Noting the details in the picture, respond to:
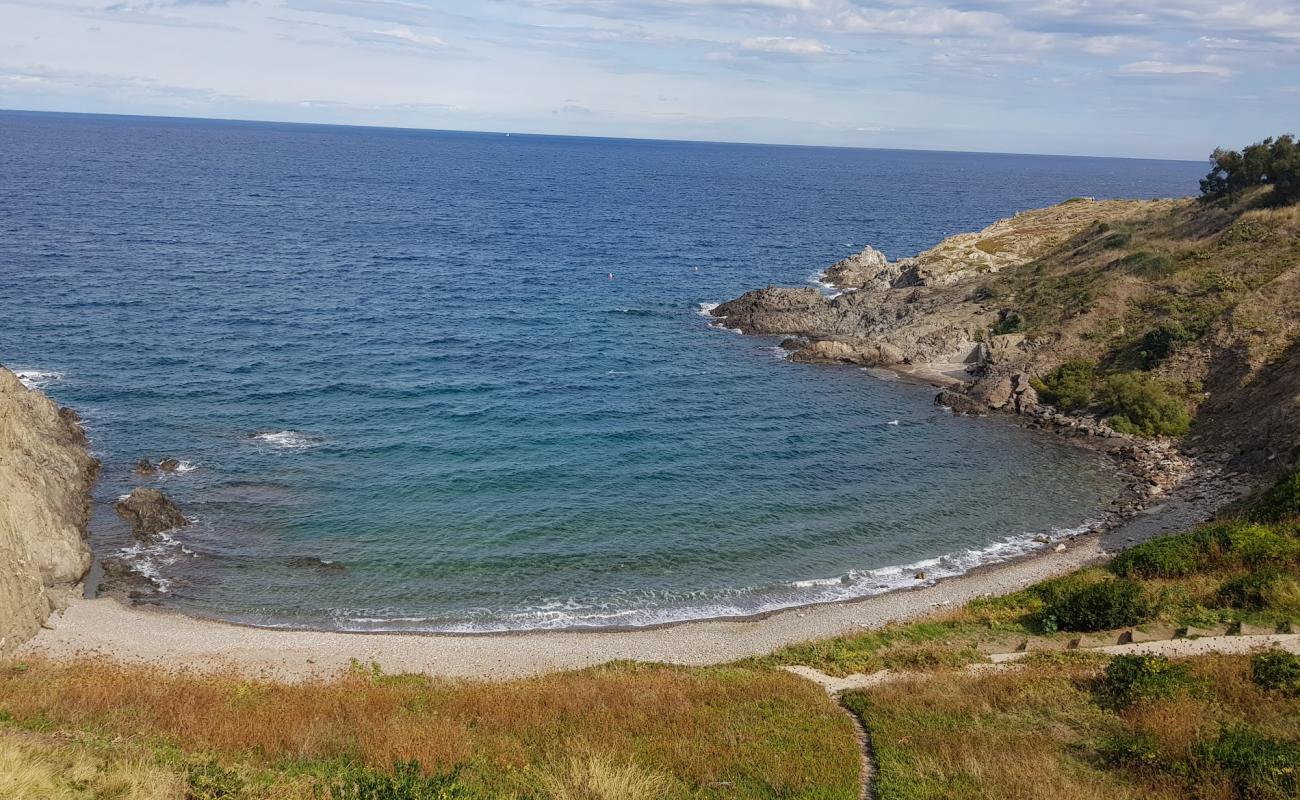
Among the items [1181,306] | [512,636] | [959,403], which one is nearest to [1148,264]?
[1181,306]

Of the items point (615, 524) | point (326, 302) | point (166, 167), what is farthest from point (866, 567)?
point (166, 167)

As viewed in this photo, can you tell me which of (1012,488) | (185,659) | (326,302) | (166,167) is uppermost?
(166,167)

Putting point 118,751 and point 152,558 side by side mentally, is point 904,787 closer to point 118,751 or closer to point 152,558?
point 118,751

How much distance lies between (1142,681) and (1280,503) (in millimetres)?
18404

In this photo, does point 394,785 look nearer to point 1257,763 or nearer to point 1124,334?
point 1257,763

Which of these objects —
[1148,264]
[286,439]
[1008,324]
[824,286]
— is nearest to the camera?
[286,439]

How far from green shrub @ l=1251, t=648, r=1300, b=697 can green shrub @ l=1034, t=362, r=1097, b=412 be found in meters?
37.8

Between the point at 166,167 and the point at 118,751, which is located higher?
the point at 166,167

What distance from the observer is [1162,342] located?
5731 cm

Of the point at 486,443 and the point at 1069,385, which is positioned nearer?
the point at 486,443

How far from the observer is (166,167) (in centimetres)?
18912

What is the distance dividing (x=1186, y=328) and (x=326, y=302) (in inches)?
2730

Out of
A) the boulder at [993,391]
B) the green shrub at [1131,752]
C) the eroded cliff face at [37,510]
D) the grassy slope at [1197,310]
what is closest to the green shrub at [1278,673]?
the green shrub at [1131,752]

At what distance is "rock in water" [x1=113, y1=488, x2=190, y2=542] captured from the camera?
130ft
